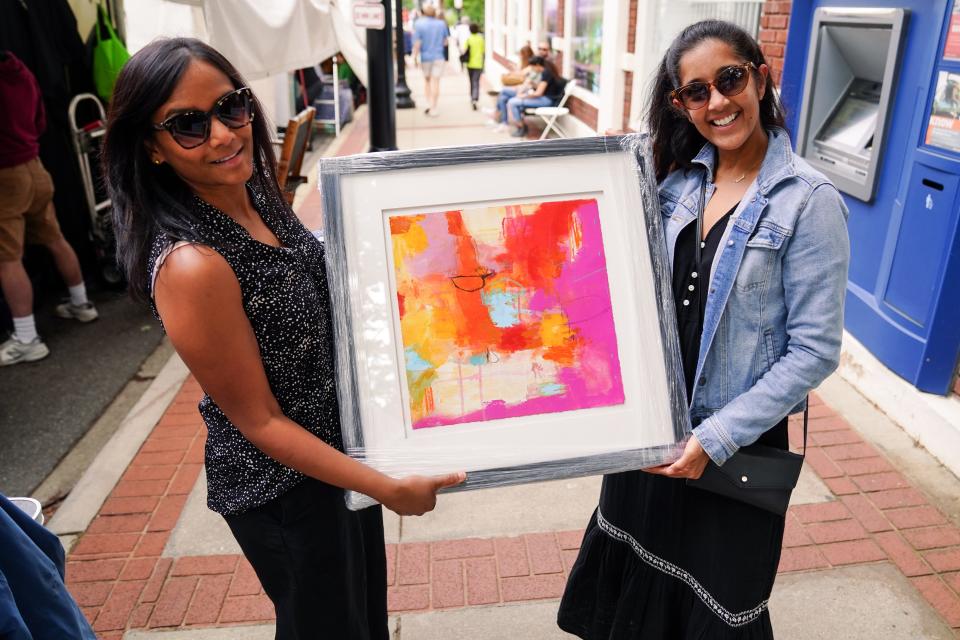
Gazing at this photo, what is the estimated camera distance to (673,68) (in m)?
1.74

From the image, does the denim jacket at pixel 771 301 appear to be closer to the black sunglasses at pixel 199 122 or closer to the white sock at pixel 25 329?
the black sunglasses at pixel 199 122

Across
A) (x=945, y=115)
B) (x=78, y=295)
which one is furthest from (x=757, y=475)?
(x=78, y=295)

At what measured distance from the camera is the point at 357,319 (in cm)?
161

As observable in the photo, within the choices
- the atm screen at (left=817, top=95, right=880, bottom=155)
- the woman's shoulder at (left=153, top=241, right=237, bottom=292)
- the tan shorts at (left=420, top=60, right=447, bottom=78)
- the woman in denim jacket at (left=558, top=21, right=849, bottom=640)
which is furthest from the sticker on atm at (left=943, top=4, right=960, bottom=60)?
the tan shorts at (left=420, top=60, right=447, bottom=78)

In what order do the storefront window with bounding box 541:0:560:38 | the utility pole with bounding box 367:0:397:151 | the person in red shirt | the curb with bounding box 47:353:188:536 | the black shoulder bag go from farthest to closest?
the storefront window with bounding box 541:0:560:38 < the utility pole with bounding box 367:0:397:151 < the person in red shirt < the curb with bounding box 47:353:188:536 < the black shoulder bag

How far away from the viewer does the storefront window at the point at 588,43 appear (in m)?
10.6

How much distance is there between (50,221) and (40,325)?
91 cm

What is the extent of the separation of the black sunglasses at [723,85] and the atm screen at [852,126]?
2.95 metres

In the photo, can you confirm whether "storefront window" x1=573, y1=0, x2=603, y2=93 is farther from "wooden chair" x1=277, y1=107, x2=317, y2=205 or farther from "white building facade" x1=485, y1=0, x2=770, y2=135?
"wooden chair" x1=277, y1=107, x2=317, y2=205

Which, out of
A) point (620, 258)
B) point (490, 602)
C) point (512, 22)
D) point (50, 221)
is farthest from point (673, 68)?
point (512, 22)

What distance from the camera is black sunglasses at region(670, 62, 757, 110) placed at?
5.42 feet

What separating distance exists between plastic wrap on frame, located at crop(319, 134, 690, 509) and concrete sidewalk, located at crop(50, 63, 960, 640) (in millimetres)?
1344

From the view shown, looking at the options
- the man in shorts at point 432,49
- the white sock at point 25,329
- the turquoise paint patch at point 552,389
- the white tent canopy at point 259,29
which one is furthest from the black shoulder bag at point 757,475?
the man in shorts at point 432,49

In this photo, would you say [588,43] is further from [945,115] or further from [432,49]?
[945,115]
